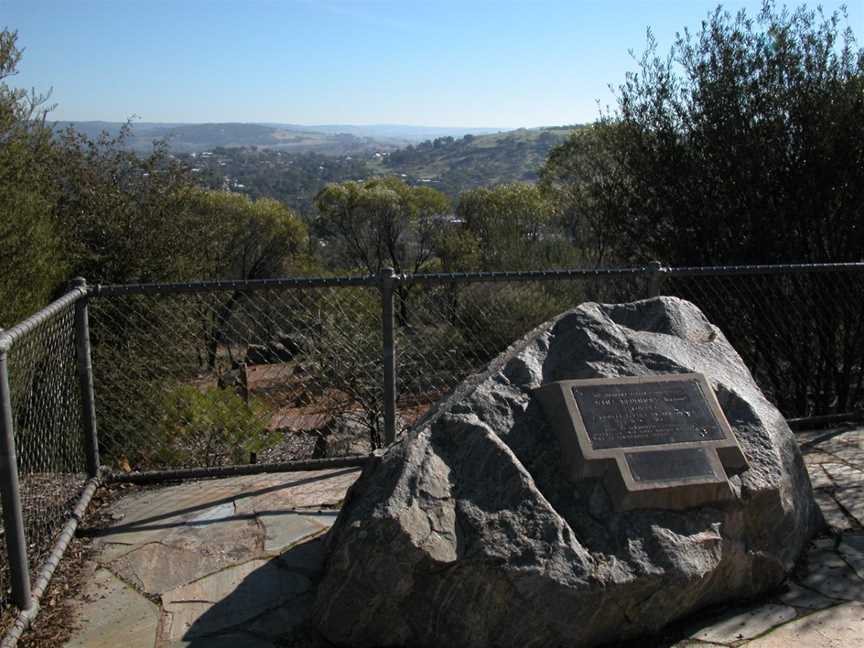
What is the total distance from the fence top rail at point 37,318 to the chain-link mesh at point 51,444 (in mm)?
32

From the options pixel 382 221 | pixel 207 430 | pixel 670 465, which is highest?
pixel 670 465

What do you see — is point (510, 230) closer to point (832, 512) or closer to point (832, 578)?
point (832, 512)

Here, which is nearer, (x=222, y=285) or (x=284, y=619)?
(x=284, y=619)

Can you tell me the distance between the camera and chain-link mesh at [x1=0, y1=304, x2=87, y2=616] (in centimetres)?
430

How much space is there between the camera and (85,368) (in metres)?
4.89

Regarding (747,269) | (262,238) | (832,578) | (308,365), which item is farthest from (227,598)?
(262,238)

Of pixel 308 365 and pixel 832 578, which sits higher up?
pixel 832 578

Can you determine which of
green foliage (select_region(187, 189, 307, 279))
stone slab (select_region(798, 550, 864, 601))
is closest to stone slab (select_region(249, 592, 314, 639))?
stone slab (select_region(798, 550, 864, 601))

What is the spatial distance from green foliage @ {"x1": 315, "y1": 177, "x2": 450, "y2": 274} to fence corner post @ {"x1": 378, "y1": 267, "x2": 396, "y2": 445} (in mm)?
20724

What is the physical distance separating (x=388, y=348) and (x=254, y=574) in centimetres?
167

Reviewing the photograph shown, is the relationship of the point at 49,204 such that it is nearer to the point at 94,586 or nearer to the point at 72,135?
the point at 72,135

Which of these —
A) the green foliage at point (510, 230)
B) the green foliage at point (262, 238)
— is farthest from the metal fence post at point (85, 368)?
the green foliage at point (262, 238)

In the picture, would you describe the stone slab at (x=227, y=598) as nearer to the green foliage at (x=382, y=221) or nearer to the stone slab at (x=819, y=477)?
the stone slab at (x=819, y=477)

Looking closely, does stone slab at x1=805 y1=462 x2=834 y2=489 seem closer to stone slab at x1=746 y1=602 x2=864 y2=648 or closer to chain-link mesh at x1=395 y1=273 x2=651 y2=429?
stone slab at x1=746 y1=602 x2=864 y2=648
